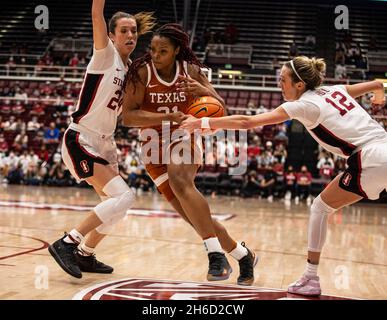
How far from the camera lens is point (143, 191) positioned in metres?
16.7

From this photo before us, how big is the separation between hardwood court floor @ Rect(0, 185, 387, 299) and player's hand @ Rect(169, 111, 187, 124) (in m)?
1.22

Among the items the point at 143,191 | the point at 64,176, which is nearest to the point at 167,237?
the point at 143,191

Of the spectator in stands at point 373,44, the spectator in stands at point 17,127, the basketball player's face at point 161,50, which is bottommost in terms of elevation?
the spectator in stands at point 17,127

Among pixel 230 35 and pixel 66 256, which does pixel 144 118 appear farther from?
pixel 230 35

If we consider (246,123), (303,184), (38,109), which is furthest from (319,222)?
(38,109)

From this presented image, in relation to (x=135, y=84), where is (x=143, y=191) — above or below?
below

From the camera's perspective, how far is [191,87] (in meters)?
4.18

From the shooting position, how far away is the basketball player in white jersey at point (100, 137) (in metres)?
4.30

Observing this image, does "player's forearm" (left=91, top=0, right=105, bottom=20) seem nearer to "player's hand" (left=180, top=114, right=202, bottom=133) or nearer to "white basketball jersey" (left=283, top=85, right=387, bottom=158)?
"player's hand" (left=180, top=114, right=202, bottom=133)

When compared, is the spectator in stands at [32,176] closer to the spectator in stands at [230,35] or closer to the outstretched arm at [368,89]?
the spectator in stands at [230,35]

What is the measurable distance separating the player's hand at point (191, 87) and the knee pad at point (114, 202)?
2.71 ft

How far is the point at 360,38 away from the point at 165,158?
19.5 m

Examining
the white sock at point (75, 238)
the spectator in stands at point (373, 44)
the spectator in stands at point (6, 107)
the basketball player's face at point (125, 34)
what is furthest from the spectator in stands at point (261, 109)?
the white sock at point (75, 238)

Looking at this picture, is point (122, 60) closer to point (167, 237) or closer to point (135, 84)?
point (135, 84)
